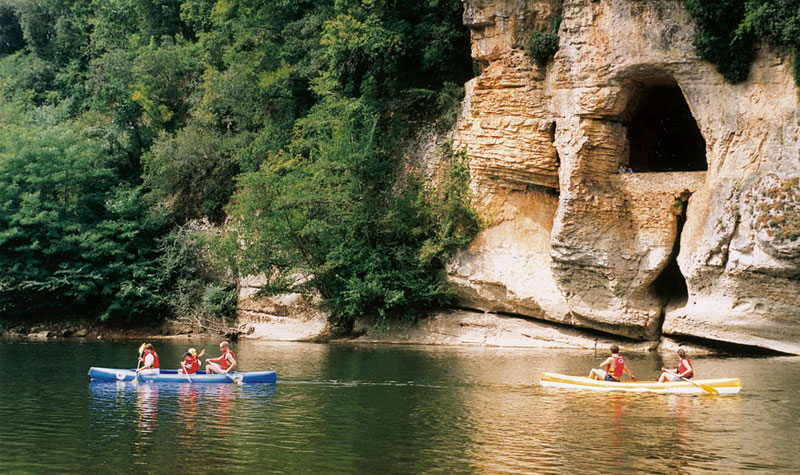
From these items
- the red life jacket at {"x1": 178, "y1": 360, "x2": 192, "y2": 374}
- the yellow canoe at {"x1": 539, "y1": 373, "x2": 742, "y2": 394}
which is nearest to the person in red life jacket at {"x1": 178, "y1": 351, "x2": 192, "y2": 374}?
the red life jacket at {"x1": 178, "y1": 360, "x2": 192, "y2": 374}

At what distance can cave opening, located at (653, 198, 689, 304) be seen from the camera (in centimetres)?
2991

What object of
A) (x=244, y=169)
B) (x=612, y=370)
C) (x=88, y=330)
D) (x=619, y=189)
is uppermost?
(x=244, y=169)

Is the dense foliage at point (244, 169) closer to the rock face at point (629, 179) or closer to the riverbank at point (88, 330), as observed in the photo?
the riverbank at point (88, 330)

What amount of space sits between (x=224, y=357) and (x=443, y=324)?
1218 cm

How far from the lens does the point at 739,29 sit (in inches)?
1030

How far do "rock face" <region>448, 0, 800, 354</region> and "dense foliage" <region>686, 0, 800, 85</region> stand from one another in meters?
0.43

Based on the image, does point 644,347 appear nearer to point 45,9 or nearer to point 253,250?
point 253,250

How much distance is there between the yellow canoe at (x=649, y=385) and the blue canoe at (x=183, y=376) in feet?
24.2

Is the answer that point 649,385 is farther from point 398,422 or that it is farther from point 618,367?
point 398,422

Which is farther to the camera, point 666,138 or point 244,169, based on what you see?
point 244,169

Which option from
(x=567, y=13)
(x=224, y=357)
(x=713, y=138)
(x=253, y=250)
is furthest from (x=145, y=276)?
(x=713, y=138)

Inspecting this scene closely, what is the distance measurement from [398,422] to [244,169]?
25.8 meters

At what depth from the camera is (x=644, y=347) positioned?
30.5m

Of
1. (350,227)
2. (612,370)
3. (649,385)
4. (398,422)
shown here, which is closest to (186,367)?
(398,422)
